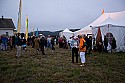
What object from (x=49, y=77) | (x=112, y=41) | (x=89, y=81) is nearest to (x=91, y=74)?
(x=89, y=81)

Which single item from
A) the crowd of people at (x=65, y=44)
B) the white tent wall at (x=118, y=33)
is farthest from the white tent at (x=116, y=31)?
the crowd of people at (x=65, y=44)

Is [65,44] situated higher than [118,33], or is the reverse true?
[118,33]

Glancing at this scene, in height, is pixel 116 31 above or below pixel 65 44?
above

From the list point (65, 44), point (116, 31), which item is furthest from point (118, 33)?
point (65, 44)

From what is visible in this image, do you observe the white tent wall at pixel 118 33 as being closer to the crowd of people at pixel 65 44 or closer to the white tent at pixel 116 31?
the white tent at pixel 116 31

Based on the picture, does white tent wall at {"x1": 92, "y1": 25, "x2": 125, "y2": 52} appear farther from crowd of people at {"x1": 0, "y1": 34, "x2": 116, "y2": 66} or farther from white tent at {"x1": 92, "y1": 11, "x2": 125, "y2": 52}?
crowd of people at {"x1": 0, "y1": 34, "x2": 116, "y2": 66}

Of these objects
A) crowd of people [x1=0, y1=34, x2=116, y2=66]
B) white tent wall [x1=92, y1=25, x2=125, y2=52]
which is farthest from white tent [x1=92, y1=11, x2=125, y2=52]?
crowd of people [x1=0, y1=34, x2=116, y2=66]

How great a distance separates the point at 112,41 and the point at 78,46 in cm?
716

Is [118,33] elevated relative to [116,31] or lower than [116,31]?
lower

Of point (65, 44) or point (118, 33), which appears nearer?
point (118, 33)

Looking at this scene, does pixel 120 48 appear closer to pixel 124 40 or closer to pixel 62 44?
pixel 124 40

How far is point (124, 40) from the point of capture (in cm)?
1662

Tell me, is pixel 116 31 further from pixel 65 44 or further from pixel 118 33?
pixel 65 44

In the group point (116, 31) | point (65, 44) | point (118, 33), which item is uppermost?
point (116, 31)
